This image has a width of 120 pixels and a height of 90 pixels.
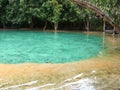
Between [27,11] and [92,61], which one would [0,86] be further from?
[27,11]

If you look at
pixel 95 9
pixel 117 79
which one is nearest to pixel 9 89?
pixel 117 79

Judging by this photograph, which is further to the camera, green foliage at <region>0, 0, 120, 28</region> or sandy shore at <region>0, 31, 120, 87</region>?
green foliage at <region>0, 0, 120, 28</region>

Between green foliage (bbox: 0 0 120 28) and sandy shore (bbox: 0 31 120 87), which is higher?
green foliage (bbox: 0 0 120 28)

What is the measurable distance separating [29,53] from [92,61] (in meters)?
4.37

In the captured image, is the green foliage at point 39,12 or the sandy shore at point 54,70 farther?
the green foliage at point 39,12

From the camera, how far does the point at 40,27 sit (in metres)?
33.0

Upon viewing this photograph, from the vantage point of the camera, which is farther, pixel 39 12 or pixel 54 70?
pixel 39 12

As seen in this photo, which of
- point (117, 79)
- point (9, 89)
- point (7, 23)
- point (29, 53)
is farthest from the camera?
point (7, 23)

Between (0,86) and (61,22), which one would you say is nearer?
(0,86)

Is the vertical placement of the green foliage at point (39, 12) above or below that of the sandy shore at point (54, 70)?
above

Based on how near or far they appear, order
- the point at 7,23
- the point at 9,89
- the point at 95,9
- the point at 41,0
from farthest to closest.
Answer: the point at 7,23
the point at 41,0
the point at 9,89
the point at 95,9

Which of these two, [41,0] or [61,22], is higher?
[41,0]

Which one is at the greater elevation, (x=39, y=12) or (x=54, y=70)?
(x=39, y=12)

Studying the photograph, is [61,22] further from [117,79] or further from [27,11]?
[117,79]
